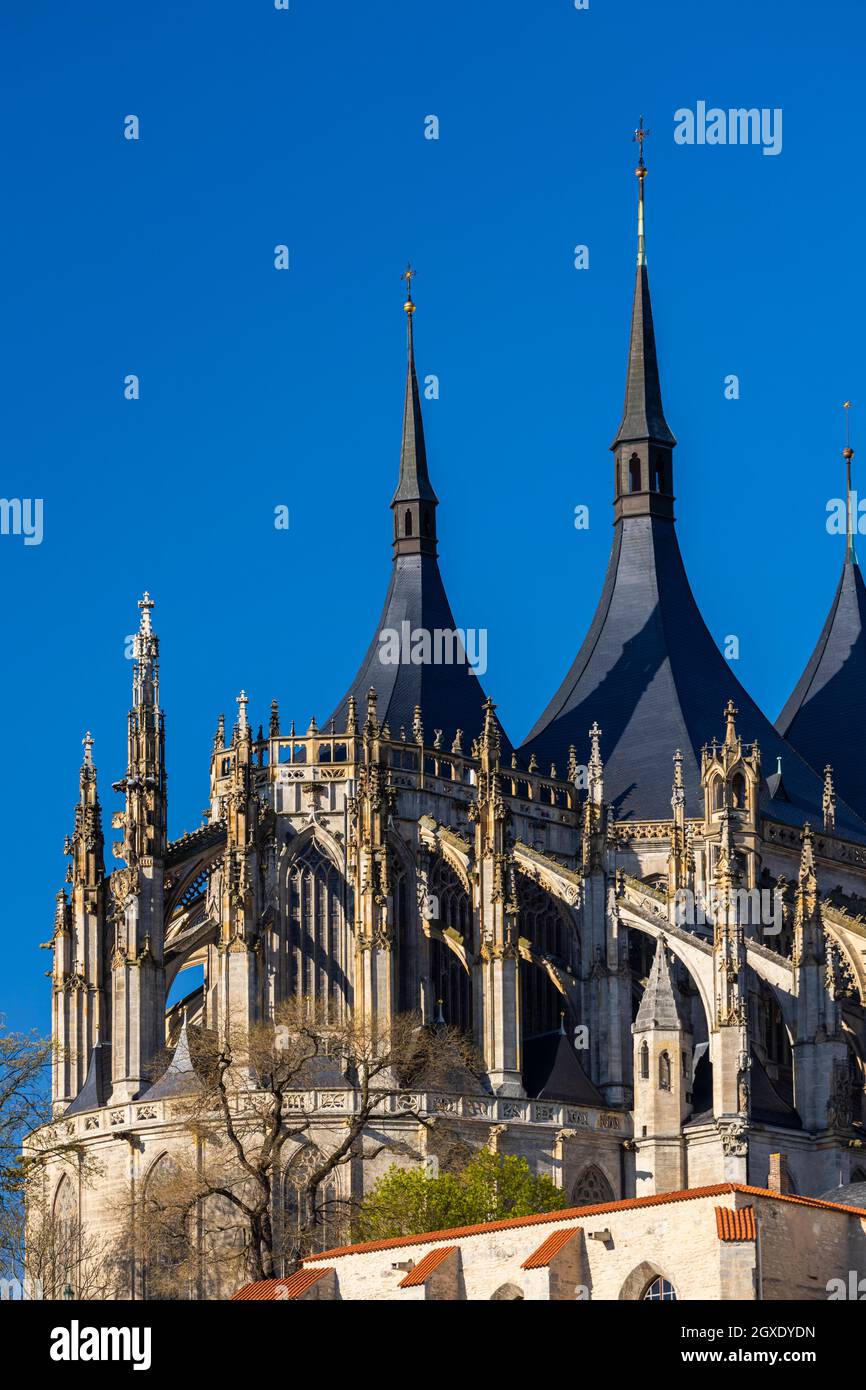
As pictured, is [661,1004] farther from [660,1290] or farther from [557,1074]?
[660,1290]

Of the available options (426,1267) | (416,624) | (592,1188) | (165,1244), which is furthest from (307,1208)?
(416,624)

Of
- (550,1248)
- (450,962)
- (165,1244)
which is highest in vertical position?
(450,962)

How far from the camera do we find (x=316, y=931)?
97938 mm

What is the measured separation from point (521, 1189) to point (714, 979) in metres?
12.0

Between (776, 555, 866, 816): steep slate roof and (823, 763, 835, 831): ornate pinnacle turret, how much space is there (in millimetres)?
4712

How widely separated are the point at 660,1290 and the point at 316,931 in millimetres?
31885

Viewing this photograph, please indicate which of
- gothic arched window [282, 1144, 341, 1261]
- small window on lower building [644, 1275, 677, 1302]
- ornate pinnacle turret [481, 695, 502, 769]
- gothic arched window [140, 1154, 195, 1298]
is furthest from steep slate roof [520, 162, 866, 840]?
small window on lower building [644, 1275, 677, 1302]
